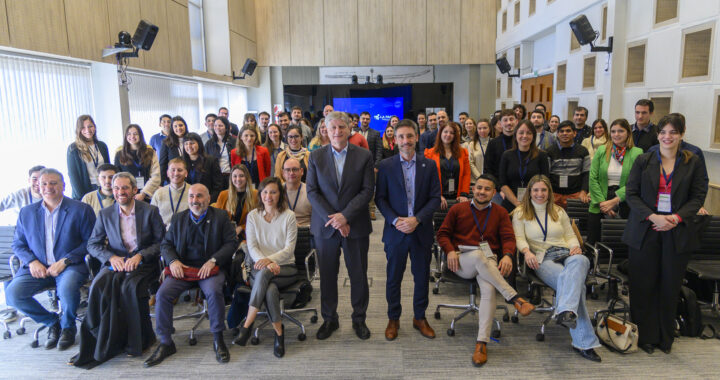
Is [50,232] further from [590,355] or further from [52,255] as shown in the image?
[590,355]

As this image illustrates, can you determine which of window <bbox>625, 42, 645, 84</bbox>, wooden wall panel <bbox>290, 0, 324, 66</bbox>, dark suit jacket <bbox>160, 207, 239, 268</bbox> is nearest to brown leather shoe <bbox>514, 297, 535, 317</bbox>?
dark suit jacket <bbox>160, 207, 239, 268</bbox>

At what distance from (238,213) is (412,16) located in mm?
9903

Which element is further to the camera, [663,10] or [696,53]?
[663,10]

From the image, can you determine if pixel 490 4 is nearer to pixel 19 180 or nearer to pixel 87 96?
pixel 87 96

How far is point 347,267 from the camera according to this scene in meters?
3.61

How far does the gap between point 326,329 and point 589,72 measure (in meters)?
6.36

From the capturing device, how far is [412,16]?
41.3ft

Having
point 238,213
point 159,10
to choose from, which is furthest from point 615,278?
point 159,10

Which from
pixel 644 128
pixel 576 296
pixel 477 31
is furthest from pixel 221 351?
pixel 477 31

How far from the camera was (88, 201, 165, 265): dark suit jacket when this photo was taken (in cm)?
363

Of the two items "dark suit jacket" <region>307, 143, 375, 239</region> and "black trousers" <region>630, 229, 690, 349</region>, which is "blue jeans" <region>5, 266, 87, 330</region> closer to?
"dark suit jacket" <region>307, 143, 375, 239</region>

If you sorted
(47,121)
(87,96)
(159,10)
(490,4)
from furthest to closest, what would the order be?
(490,4), (159,10), (87,96), (47,121)

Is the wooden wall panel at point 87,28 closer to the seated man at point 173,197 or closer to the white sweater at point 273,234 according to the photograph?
the seated man at point 173,197

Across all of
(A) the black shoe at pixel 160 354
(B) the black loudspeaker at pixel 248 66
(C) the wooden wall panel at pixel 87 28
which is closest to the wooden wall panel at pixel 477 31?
(B) the black loudspeaker at pixel 248 66
